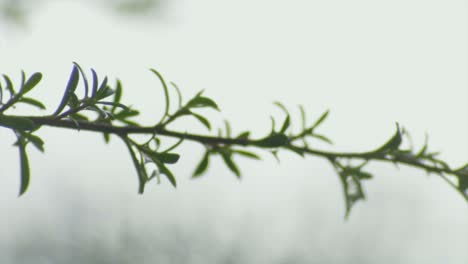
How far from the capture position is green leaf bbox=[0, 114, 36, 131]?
0.47 meters

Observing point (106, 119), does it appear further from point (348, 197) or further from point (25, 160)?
point (348, 197)

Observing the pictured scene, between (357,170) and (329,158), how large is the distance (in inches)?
1.9

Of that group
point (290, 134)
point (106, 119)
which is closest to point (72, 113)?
point (106, 119)

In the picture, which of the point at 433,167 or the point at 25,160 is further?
the point at 433,167

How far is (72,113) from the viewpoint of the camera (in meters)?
0.52

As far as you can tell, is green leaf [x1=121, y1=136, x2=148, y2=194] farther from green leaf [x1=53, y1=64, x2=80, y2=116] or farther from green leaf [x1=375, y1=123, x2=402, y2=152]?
green leaf [x1=375, y1=123, x2=402, y2=152]

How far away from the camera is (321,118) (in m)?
0.73

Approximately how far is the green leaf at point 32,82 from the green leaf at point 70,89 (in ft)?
0.08

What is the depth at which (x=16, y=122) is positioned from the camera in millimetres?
469

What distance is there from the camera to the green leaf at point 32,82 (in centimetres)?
51

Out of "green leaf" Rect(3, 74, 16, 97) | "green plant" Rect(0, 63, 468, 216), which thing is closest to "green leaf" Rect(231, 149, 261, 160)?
"green plant" Rect(0, 63, 468, 216)

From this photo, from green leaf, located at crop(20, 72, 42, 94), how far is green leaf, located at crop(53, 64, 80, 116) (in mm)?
24

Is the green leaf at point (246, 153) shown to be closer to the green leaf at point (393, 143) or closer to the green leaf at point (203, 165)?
the green leaf at point (203, 165)

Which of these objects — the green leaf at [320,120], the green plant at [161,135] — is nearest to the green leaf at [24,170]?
the green plant at [161,135]
